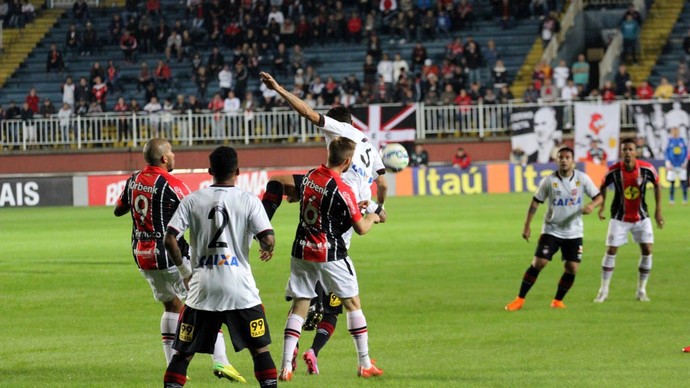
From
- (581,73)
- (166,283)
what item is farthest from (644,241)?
(581,73)

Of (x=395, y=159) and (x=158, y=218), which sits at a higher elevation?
(x=395, y=159)

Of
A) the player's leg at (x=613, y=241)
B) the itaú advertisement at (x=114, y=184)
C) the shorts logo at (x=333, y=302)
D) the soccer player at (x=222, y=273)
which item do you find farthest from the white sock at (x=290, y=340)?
the itaú advertisement at (x=114, y=184)

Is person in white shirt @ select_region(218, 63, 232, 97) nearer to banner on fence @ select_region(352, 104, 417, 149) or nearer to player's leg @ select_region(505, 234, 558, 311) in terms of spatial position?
banner on fence @ select_region(352, 104, 417, 149)

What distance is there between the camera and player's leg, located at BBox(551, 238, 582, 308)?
15219mm

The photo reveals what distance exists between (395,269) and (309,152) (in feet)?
75.7

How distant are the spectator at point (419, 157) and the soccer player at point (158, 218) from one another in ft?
100

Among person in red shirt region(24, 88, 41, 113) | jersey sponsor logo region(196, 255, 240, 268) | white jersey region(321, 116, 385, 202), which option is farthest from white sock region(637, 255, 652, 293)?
person in red shirt region(24, 88, 41, 113)

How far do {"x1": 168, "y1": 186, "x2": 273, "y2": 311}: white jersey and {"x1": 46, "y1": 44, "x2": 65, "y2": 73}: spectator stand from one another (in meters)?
40.5

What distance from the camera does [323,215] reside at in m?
10.0

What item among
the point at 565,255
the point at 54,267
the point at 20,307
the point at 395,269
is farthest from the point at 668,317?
the point at 54,267

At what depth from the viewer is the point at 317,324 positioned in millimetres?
11086

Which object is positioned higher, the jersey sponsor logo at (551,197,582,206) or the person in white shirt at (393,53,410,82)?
the person in white shirt at (393,53,410,82)

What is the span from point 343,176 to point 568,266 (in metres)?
4.94

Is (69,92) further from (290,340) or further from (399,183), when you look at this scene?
(290,340)
